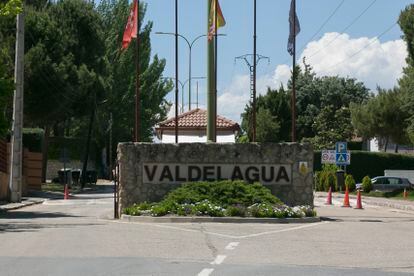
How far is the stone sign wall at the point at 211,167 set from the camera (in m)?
25.6

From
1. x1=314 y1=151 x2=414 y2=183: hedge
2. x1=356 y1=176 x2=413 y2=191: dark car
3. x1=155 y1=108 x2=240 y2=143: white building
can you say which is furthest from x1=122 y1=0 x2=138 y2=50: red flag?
x1=314 y1=151 x2=414 y2=183: hedge

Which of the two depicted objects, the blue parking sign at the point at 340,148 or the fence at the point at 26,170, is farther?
the blue parking sign at the point at 340,148

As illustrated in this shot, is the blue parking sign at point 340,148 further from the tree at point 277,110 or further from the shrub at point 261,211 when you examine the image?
the tree at point 277,110

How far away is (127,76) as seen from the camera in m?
72.6

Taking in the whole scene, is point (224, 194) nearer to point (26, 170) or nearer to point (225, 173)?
point (225, 173)

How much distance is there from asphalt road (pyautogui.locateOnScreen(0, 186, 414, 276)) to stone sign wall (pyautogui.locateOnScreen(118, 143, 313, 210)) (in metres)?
2.87

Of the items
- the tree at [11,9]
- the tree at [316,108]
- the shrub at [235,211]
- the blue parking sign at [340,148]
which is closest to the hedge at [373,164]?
the tree at [316,108]

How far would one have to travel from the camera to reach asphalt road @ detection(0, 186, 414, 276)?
1239 cm

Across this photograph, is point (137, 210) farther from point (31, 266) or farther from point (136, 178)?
point (31, 266)

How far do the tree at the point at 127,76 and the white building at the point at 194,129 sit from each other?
89.5 ft

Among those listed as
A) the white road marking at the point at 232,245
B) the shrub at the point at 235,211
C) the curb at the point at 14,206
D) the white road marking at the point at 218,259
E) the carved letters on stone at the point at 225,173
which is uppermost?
the carved letters on stone at the point at 225,173

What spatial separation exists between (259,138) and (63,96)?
3770 cm

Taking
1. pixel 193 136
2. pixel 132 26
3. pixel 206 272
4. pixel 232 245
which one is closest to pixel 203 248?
pixel 232 245

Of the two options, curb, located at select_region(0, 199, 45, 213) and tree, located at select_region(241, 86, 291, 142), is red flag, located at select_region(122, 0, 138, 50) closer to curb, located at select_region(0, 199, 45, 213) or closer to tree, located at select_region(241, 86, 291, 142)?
curb, located at select_region(0, 199, 45, 213)
